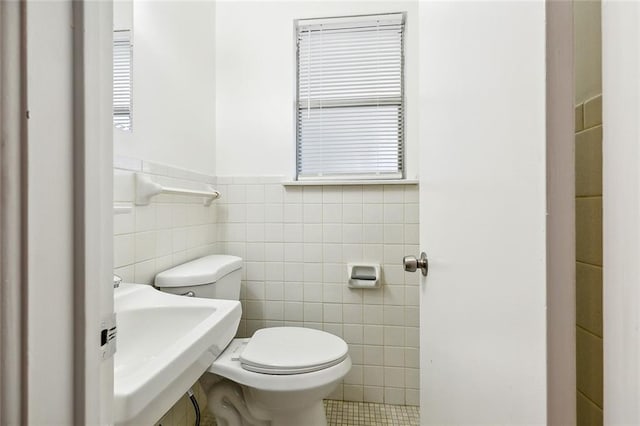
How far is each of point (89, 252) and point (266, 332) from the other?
117 centimetres

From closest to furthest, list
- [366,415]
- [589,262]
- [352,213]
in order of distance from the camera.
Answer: [589,262], [366,415], [352,213]

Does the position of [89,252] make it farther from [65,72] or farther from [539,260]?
[539,260]

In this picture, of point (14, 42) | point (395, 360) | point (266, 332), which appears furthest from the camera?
point (395, 360)

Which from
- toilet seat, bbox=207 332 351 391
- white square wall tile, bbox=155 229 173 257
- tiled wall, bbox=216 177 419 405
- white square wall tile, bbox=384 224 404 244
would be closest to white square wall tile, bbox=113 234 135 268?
white square wall tile, bbox=155 229 173 257

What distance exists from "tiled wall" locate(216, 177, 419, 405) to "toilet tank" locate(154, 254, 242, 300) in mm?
275

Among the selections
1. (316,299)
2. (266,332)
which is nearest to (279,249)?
(316,299)

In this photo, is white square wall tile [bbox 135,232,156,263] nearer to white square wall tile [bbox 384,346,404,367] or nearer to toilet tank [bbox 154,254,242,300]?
toilet tank [bbox 154,254,242,300]

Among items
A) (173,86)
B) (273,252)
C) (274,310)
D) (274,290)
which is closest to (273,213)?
(273,252)

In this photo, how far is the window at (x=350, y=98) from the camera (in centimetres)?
170

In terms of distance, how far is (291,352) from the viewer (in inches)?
46.3

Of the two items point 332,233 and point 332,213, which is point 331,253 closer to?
point 332,233

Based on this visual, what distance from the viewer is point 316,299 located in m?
1.66

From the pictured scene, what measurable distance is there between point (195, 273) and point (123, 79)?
715 mm

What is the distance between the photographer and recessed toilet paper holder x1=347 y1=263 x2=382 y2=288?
5.18 feet
